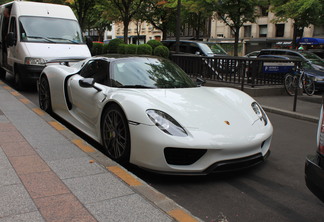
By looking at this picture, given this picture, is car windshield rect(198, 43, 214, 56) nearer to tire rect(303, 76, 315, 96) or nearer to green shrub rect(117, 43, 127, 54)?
green shrub rect(117, 43, 127, 54)

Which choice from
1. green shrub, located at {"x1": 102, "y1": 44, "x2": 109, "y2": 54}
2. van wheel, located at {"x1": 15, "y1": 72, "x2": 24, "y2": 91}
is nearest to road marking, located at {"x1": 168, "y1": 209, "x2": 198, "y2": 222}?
van wheel, located at {"x1": 15, "y1": 72, "x2": 24, "y2": 91}

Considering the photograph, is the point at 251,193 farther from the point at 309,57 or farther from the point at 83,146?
the point at 309,57

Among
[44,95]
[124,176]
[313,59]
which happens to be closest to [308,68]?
[313,59]

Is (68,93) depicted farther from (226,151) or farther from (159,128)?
(226,151)

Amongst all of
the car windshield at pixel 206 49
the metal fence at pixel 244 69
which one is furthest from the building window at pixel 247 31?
the metal fence at pixel 244 69

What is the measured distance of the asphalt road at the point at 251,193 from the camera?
3053 millimetres

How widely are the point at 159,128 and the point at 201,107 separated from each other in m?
0.72

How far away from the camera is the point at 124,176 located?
136 inches

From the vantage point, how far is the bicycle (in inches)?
420

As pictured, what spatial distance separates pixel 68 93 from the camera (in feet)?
18.5

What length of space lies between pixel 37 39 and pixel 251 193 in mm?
8035

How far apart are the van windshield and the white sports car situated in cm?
484

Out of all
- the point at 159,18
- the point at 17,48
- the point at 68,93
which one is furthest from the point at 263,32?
the point at 68,93

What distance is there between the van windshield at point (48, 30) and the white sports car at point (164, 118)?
4.84 meters
